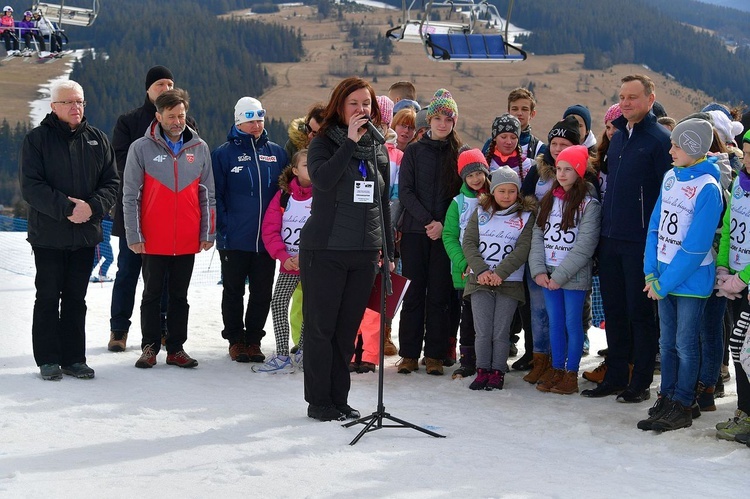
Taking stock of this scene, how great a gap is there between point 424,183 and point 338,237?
5.06ft

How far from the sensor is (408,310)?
20.0 ft

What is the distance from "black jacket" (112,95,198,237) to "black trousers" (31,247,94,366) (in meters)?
0.81

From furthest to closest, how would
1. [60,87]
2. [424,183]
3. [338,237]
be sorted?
[424,183] < [60,87] < [338,237]

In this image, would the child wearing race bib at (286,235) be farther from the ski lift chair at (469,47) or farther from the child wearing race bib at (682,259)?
the ski lift chair at (469,47)

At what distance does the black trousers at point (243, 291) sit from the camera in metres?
6.22

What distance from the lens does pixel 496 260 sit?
18.9 ft

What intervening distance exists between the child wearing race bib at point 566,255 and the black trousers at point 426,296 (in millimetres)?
659

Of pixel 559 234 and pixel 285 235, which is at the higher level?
pixel 559 234

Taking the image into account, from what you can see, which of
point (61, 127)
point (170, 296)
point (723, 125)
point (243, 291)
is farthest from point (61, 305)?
point (723, 125)

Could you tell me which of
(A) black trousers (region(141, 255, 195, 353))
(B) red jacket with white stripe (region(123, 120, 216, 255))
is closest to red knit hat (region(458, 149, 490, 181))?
(B) red jacket with white stripe (region(123, 120, 216, 255))

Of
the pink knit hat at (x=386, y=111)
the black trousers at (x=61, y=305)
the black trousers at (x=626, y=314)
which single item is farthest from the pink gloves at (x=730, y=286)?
the black trousers at (x=61, y=305)

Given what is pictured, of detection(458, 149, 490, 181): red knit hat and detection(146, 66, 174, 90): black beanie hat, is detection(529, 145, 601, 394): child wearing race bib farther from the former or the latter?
detection(146, 66, 174, 90): black beanie hat

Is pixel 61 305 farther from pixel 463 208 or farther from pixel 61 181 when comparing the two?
pixel 463 208

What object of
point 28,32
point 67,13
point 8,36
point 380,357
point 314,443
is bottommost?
point 314,443
